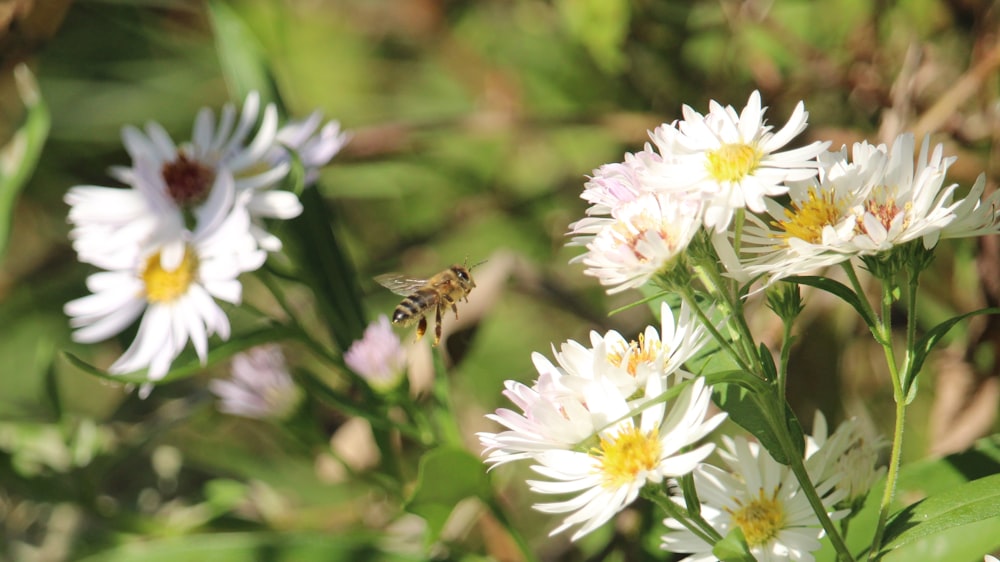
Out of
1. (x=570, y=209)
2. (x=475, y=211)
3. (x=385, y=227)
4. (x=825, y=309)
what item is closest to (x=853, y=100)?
(x=825, y=309)

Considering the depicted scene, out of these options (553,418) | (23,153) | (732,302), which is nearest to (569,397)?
(553,418)

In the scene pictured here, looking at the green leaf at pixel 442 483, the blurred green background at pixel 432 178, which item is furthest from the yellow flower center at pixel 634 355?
the blurred green background at pixel 432 178

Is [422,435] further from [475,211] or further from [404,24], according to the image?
[404,24]

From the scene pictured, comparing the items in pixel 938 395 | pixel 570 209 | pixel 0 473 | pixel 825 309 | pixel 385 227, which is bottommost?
pixel 938 395

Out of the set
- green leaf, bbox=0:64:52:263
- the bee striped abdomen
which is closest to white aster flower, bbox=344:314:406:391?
the bee striped abdomen

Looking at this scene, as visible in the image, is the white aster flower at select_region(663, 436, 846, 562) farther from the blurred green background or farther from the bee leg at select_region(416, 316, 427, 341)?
the bee leg at select_region(416, 316, 427, 341)

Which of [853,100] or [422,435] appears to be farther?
[853,100]
